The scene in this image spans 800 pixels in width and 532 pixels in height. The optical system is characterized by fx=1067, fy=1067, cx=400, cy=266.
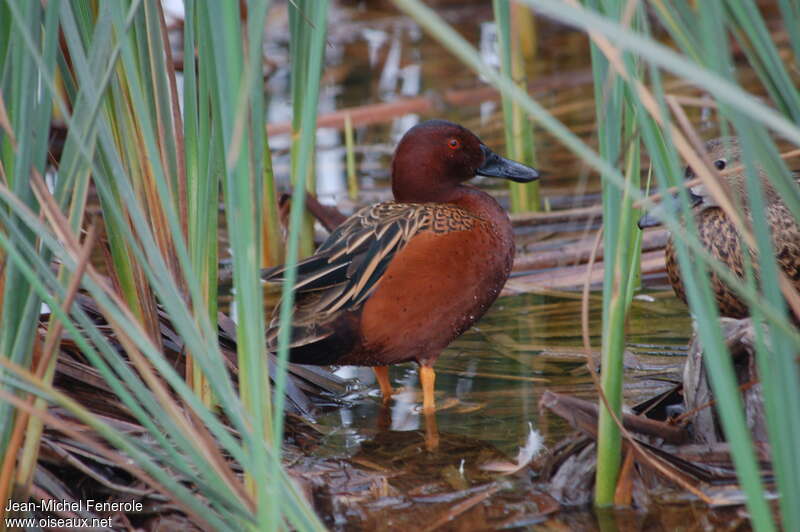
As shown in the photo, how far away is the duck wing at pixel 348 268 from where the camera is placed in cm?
371

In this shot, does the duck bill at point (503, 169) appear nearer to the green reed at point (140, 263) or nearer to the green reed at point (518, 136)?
the green reed at point (518, 136)

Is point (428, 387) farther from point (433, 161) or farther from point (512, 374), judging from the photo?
point (433, 161)

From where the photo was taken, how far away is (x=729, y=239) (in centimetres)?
395

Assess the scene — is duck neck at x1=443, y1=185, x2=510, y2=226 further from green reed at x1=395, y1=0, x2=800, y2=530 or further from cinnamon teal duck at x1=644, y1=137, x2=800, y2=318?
green reed at x1=395, y1=0, x2=800, y2=530

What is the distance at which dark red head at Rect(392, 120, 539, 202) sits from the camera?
4.31 m

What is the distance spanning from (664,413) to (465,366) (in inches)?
42.5

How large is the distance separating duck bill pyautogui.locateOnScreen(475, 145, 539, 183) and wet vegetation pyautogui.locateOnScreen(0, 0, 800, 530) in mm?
477

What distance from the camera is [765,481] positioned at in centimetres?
284

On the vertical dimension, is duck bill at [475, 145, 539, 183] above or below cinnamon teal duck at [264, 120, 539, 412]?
above

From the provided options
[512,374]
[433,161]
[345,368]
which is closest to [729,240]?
[512,374]

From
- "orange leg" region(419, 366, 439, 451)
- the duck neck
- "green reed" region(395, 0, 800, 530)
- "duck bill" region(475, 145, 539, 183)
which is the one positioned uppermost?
"duck bill" region(475, 145, 539, 183)

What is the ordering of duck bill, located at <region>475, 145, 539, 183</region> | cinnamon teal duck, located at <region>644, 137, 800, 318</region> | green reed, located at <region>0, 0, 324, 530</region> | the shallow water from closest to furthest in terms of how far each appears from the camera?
1. green reed, located at <region>0, 0, 324, 530</region>
2. the shallow water
3. cinnamon teal duck, located at <region>644, 137, 800, 318</region>
4. duck bill, located at <region>475, 145, 539, 183</region>

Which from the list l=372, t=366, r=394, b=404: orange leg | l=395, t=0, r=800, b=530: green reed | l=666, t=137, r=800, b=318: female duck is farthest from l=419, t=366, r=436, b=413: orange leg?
l=395, t=0, r=800, b=530: green reed

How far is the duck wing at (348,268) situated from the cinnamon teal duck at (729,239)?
2.88 feet
